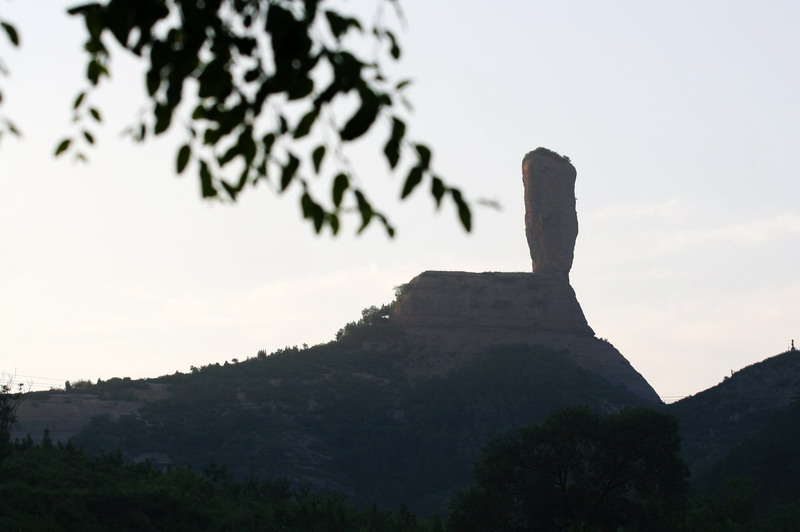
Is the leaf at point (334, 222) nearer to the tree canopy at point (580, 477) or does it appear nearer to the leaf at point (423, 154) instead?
the leaf at point (423, 154)

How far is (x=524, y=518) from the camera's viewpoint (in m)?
38.0

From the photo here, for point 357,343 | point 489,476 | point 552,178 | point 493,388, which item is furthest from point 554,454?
point 552,178

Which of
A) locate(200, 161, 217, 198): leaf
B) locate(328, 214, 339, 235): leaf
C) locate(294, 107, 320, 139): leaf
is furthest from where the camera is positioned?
locate(200, 161, 217, 198): leaf

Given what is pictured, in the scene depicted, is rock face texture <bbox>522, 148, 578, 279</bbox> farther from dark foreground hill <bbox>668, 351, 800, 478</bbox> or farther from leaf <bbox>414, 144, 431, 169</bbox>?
leaf <bbox>414, 144, 431, 169</bbox>

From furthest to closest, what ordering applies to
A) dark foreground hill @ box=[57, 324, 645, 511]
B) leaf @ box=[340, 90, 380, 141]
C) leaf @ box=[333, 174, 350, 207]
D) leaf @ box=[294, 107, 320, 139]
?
dark foreground hill @ box=[57, 324, 645, 511], leaf @ box=[333, 174, 350, 207], leaf @ box=[294, 107, 320, 139], leaf @ box=[340, 90, 380, 141]

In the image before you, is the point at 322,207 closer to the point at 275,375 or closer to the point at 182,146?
the point at 182,146

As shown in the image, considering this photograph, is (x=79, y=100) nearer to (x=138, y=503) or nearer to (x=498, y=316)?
(x=138, y=503)

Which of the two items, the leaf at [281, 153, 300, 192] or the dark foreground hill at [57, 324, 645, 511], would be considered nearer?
the leaf at [281, 153, 300, 192]

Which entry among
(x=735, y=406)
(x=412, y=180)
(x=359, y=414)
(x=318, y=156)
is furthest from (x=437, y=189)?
(x=735, y=406)

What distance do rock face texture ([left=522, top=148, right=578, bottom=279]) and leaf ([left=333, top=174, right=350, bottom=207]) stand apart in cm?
8291

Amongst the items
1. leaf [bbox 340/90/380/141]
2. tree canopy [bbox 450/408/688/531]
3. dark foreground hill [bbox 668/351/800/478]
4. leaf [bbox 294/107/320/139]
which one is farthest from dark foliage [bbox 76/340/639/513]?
leaf [bbox 340/90/380/141]

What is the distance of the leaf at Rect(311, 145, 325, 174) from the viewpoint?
5.24m

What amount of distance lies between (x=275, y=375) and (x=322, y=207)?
72.4 meters

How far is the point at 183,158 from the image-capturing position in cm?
553
